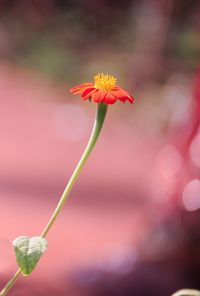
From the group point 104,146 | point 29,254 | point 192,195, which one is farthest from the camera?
point 104,146

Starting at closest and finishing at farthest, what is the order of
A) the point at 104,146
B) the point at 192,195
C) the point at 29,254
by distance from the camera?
1. the point at 29,254
2. the point at 192,195
3. the point at 104,146

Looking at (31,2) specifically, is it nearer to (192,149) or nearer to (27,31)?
(27,31)

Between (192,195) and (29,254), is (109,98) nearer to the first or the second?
(29,254)

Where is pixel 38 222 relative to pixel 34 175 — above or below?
below

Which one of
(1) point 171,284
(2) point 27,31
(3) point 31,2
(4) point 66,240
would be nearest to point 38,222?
(4) point 66,240

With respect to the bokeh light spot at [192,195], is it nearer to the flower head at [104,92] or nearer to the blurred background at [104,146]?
the blurred background at [104,146]

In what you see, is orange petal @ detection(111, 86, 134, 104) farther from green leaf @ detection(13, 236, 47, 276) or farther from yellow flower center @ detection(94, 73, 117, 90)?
green leaf @ detection(13, 236, 47, 276)

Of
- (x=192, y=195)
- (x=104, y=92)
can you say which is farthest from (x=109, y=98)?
(x=192, y=195)
